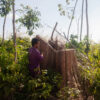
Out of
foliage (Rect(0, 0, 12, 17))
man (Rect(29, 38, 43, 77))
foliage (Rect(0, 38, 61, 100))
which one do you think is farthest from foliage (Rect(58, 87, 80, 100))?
foliage (Rect(0, 0, 12, 17))

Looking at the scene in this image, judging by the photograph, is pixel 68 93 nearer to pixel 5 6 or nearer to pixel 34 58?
pixel 34 58

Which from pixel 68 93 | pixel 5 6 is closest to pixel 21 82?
pixel 68 93

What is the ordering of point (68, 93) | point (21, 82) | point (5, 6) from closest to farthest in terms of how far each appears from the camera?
1. point (68, 93)
2. point (21, 82)
3. point (5, 6)

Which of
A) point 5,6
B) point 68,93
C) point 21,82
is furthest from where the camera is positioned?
point 5,6

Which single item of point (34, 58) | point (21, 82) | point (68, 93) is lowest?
point (68, 93)

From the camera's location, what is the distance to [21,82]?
13.6 ft

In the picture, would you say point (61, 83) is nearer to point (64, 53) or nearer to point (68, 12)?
point (64, 53)

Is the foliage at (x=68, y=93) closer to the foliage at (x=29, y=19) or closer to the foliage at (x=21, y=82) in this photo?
the foliage at (x=21, y=82)

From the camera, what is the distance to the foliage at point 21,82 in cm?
382

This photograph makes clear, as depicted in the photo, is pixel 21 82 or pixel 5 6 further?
pixel 5 6

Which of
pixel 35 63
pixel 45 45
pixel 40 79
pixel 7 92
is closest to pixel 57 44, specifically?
pixel 45 45

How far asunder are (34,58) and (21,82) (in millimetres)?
730

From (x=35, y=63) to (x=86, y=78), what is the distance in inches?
57.7

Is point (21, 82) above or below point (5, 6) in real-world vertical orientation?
below
